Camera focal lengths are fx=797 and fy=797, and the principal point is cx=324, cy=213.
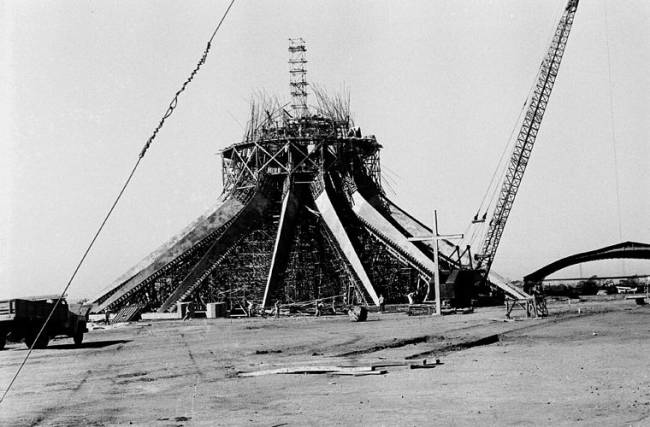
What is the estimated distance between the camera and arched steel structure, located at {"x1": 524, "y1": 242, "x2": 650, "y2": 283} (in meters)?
79.0

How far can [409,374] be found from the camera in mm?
15820

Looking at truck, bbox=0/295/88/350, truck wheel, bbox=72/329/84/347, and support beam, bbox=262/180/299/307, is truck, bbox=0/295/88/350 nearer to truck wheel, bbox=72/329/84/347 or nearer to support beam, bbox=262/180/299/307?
truck wheel, bbox=72/329/84/347

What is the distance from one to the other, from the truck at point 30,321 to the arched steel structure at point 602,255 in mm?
62230

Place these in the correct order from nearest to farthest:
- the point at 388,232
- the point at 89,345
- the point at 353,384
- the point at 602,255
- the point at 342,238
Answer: the point at 353,384
the point at 89,345
the point at 342,238
the point at 388,232
the point at 602,255

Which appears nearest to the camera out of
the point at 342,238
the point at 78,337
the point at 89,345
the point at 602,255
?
the point at 78,337

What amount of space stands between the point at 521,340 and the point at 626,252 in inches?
2408

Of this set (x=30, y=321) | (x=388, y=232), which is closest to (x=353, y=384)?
(x=30, y=321)

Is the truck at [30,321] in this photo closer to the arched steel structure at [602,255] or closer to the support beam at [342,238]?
the support beam at [342,238]

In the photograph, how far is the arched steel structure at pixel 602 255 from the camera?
79.0 meters

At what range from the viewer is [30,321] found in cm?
2716

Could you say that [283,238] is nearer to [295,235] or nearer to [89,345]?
[295,235]

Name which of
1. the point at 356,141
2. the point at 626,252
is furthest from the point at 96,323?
the point at 626,252

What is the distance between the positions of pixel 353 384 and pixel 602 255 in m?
72.0

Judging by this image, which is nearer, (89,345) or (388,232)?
(89,345)
